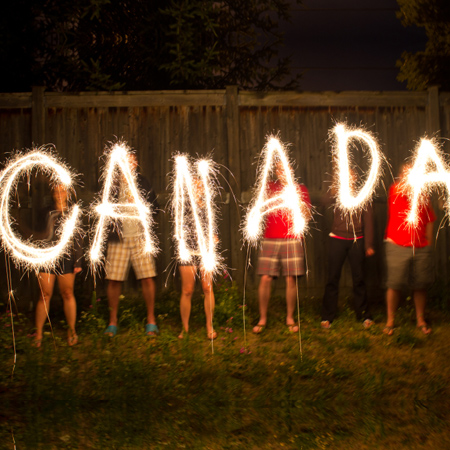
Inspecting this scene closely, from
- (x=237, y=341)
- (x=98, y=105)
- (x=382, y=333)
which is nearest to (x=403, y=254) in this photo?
(x=382, y=333)

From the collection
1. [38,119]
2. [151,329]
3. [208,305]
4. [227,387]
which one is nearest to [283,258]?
[208,305]

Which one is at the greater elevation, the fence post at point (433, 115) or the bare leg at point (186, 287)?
the fence post at point (433, 115)

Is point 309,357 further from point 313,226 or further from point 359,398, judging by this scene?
point 313,226

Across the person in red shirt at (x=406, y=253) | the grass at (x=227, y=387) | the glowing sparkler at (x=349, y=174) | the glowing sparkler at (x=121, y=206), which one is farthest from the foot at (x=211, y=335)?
the glowing sparkler at (x=349, y=174)

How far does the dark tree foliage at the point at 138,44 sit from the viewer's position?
8469 millimetres

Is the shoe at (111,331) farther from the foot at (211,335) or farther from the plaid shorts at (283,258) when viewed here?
the plaid shorts at (283,258)

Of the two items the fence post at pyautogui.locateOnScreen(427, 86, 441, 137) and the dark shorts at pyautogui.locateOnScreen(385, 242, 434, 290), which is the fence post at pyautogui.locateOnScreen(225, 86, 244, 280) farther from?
the fence post at pyautogui.locateOnScreen(427, 86, 441, 137)

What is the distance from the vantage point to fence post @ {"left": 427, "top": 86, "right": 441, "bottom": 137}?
21.9 ft

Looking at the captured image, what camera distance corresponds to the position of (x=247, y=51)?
31.9 ft

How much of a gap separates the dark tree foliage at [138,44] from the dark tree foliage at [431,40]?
15.0 ft

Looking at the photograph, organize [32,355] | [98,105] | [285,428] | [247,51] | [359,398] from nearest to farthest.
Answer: [285,428] → [359,398] → [32,355] → [98,105] → [247,51]

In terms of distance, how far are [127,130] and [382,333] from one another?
395cm

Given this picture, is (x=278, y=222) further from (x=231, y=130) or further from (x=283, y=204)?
(x=231, y=130)

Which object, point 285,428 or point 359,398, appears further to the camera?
point 359,398
